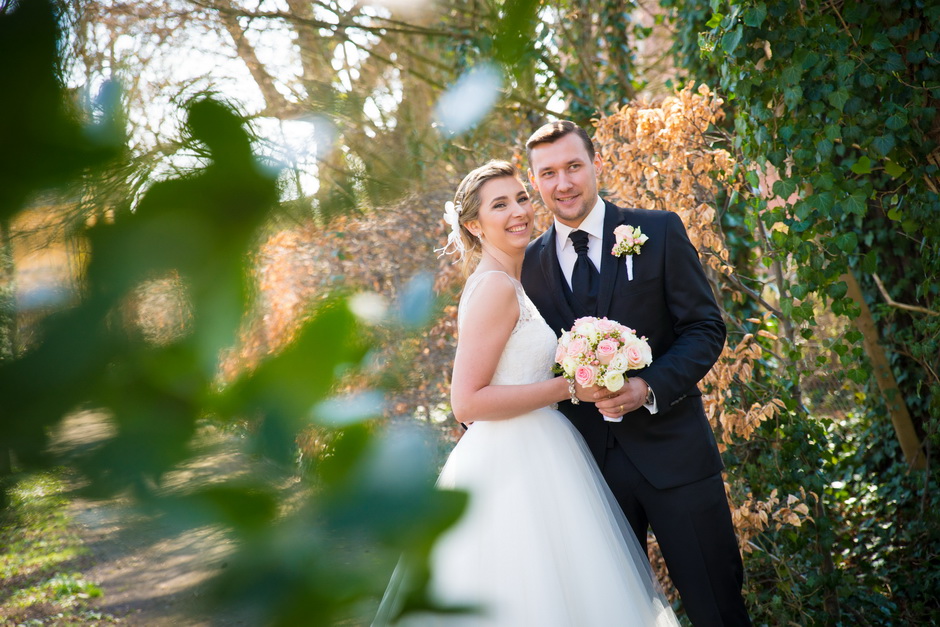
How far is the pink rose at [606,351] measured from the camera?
2240mm

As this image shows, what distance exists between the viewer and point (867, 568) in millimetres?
3850

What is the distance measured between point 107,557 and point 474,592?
0.16m

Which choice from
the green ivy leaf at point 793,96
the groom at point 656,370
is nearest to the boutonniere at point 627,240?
the groom at point 656,370

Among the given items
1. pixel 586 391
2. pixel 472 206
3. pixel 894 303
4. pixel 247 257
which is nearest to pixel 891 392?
pixel 894 303

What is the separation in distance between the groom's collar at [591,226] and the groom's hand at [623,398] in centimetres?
57

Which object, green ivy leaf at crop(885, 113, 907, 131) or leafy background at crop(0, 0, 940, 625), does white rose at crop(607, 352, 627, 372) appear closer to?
green ivy leaf at crop(885, 113, 907, 131)

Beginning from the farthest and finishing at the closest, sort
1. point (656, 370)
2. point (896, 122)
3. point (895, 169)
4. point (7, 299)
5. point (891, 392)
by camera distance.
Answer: point (891, 392) < point (895, 169) < point (896, 122) < point (656, 370) < point (7, 299)

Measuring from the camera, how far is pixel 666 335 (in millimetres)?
2699

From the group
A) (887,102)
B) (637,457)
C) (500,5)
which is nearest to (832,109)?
(887,102)

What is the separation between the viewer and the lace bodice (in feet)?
8.69

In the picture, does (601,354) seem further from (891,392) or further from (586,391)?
(891,392)

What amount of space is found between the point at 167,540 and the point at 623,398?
2157 mm

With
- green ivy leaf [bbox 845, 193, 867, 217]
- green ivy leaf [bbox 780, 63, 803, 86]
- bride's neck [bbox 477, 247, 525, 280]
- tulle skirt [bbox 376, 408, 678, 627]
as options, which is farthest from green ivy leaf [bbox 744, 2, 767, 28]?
tulle skirt [bbox 376, 408, 678, 627]

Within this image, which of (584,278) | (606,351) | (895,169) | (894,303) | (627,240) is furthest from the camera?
(894,303)
